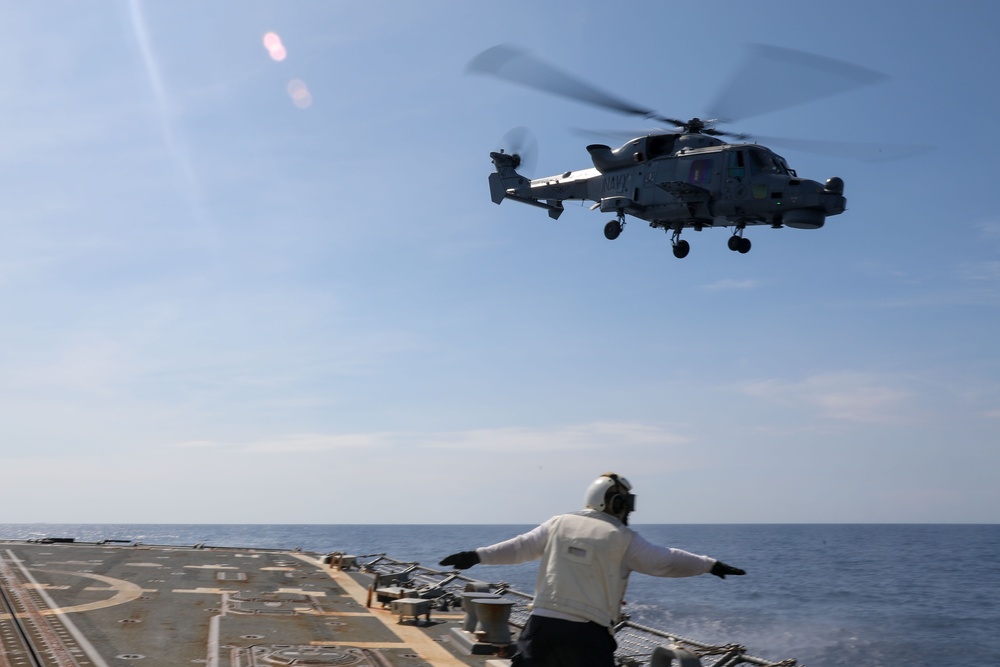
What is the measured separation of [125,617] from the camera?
16.1 meters

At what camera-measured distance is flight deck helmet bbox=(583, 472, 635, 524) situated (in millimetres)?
5398

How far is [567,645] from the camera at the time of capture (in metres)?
5.26

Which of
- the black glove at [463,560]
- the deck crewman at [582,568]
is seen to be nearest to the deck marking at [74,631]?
the black glove at [463,560]

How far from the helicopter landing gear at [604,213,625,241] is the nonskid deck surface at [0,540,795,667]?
12.3 m

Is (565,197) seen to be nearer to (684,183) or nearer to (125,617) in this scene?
(684,183)

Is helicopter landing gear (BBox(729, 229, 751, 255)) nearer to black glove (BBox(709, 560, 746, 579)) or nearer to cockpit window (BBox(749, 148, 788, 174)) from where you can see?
cockpit window (BBox(749, 148, 788, 174))

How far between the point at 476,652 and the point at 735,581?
78153 millimetres

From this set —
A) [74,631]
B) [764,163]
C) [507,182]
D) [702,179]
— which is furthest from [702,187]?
[74,631]

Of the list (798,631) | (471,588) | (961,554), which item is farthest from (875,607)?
(961,554)

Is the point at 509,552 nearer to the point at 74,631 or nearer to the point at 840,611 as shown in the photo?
the point at 74,631

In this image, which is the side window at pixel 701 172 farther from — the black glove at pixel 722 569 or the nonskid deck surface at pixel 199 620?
the black glove at pixel 722 569

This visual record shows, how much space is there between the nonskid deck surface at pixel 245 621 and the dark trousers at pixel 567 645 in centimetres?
250

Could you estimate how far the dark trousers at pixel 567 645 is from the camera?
5.25 meters

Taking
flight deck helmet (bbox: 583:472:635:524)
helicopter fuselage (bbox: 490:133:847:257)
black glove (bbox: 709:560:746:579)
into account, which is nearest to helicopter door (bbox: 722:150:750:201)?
helicopter fuselage (bbox: 490:133:847:257)
